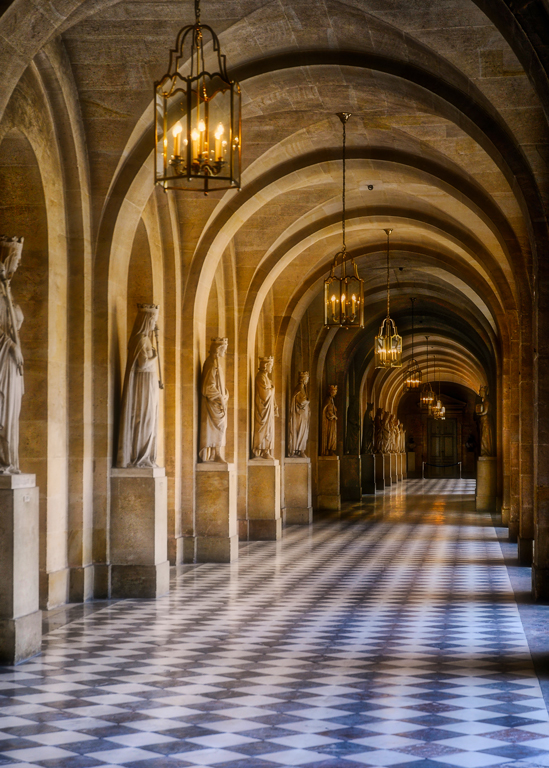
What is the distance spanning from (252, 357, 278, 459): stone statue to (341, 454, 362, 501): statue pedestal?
11238mm

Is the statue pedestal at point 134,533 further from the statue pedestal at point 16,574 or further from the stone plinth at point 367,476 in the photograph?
the stone plinth at point 367,476

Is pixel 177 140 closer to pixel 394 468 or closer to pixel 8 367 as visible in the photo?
pixel 8 367

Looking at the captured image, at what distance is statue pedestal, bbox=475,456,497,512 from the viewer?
2455 cm

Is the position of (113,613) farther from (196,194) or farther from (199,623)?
(196,194)

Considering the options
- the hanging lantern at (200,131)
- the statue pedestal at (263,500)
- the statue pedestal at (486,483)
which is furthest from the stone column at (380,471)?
the hanging lantern at (200,131)

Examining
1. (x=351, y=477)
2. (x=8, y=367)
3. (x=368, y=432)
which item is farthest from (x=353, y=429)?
(x=8, y=367)

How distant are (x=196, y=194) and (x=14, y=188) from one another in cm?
405

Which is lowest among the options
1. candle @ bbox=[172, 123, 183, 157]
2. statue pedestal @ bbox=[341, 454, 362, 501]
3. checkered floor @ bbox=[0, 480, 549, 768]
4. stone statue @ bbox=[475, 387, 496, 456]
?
checkered floor @ bbox=[0, 480, 549, 768]

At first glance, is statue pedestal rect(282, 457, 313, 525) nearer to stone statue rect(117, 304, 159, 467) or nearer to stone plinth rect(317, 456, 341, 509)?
stone plinth rect(317, 456, 341, 509)

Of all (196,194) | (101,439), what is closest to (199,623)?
(101,439)

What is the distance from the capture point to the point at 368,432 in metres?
32.3

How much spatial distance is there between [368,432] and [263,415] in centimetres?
1642

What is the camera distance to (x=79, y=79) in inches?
379

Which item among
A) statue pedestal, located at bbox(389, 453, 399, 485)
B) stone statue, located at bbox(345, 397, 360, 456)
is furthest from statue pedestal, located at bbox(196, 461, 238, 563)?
statue pedestal, located at bbox(389, 453, 399, 485)
